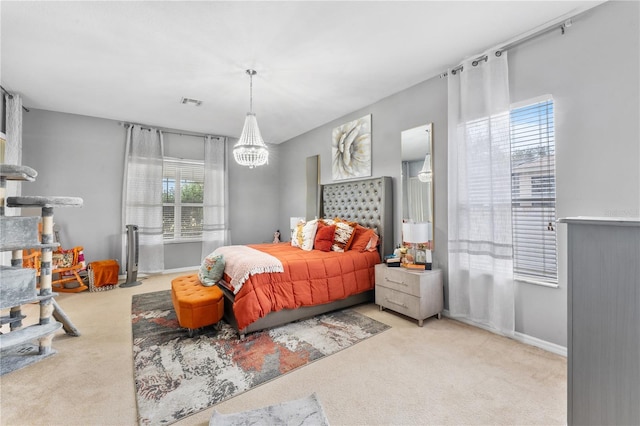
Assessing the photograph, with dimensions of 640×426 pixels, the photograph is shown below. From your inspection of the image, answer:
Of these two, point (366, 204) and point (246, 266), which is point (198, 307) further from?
point (366, 204)

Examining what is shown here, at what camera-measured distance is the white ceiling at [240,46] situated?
2.14m

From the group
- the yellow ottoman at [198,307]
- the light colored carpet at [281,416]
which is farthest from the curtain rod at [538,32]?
the yellow ottoman at [198,307]

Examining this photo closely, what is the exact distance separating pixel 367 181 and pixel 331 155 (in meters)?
1.09

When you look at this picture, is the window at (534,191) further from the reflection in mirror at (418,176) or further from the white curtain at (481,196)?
the reflection in mirror at (418,176)

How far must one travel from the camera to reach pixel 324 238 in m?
3.75

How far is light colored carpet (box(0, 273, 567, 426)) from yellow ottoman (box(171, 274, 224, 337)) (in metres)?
0.50

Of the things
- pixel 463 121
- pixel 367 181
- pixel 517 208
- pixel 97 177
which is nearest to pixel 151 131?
pixel 97 177

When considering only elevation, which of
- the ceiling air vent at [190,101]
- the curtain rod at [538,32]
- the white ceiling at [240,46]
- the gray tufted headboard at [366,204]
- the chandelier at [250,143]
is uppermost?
the ceiling air vent at [190,101]

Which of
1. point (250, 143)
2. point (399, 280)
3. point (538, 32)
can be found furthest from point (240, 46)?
point (399, 280)

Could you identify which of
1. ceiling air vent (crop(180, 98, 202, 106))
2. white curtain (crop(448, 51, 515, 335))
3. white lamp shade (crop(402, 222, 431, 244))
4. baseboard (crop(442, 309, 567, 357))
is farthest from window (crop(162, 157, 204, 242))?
baseboard (crop(442, 309, 567, 357))

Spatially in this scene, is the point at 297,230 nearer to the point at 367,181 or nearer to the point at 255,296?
the point at 367,181

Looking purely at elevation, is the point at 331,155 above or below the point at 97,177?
above

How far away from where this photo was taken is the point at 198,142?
5504 mm

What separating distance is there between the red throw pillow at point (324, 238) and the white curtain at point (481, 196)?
4.80 feet
